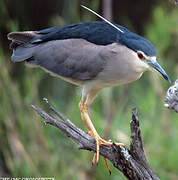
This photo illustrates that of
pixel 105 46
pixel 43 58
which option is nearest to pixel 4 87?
pixel 43 58

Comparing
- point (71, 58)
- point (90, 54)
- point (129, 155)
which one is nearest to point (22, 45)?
point (71, 58)

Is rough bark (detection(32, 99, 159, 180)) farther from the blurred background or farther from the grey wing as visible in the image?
the blurred background

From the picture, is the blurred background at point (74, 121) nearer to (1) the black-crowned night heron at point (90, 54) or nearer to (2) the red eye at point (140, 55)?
(1) the black-crowned night heron at point (90, 54)

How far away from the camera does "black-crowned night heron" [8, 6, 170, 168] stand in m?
2.62

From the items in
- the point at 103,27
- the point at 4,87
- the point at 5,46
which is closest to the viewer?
the point at 103,27

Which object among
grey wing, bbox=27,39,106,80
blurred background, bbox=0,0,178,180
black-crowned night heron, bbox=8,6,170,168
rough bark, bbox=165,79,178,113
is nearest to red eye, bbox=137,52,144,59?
black-crowned night heron, bbox=8,6,170,168

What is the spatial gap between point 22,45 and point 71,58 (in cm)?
33

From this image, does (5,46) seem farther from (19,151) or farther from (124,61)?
(124,61)

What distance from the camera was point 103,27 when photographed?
8.95 feet

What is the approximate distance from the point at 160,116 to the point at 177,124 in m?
0.19

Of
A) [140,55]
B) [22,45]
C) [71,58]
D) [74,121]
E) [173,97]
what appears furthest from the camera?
[74,121]

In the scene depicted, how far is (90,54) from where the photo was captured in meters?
2.76

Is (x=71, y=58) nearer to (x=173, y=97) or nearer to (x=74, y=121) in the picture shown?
(x=173, y=97)

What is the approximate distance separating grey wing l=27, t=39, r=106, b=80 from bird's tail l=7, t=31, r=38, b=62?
0.14 ft
